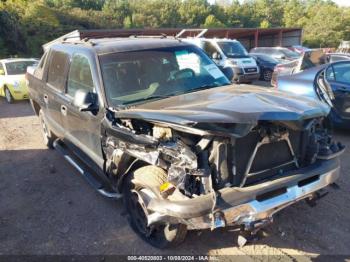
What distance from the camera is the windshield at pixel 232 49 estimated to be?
14378mm

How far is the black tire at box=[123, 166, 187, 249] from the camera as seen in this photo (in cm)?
303

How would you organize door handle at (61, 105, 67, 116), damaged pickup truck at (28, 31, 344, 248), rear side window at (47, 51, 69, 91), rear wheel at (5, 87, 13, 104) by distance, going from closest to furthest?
damaged pickup truck at (28, 31, 344, 248) → door handle at (61, 105, 67, 116) → rear side window at (47, 51, 69, 91) → rear wheel at (5, 87, 13, 104)

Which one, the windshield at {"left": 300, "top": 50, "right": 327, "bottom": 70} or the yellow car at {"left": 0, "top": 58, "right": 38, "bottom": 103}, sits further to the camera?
the yellow car at {"left": 0, "top": 58, "right": 38, "bottom": 103}

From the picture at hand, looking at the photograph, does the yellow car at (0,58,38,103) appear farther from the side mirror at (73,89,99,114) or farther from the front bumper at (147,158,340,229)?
the front bumper at (147,158,340,229)

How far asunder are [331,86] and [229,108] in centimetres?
448

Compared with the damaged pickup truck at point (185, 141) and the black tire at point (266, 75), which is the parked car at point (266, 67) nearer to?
the black tire at point (266, 75)

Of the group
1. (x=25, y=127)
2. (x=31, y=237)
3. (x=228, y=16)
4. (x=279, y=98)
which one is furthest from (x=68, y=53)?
(x=228, y=16)

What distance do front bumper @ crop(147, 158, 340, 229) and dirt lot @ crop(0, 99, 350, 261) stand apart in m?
0.53

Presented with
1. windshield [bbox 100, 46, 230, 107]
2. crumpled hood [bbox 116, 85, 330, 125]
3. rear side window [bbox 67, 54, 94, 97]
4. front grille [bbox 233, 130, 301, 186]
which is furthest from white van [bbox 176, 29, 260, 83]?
front grille [bbox 233, 130, 301, 186]

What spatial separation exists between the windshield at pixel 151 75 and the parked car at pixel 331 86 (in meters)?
2.85

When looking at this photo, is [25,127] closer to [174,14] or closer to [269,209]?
[269,209]

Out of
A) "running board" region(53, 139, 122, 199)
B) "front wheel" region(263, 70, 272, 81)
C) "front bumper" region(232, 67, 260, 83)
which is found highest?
"running board" region(53, 139, 122, 199)

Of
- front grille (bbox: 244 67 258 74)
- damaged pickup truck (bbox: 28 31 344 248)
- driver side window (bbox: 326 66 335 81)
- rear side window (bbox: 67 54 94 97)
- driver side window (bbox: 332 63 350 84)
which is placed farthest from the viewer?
front grille (bbox: 244 67 258 74)

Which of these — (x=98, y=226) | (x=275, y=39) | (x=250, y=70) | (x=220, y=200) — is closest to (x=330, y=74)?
(x=220, y=200)
